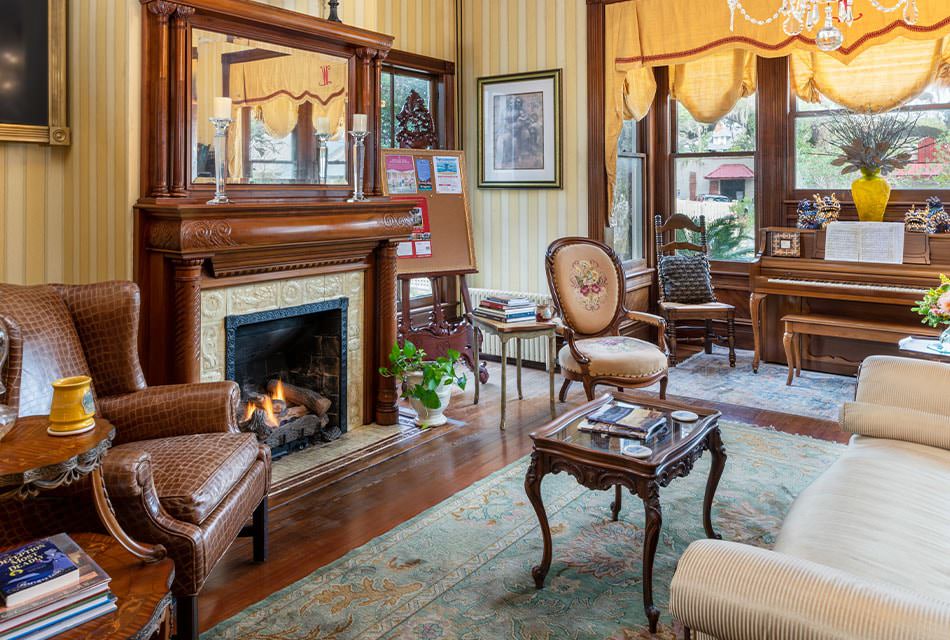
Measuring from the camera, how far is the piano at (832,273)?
16.4 ft

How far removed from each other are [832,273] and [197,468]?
179 inches

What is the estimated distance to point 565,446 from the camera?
8.28ft

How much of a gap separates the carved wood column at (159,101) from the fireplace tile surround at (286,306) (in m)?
0.51

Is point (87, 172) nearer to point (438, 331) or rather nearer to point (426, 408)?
point (426, 408)

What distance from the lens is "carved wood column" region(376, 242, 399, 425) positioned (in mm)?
4238

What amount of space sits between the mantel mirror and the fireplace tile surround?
19.9 inches

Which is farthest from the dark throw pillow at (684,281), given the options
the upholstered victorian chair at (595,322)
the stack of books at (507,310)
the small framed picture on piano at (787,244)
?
the stack of books at (507,310)

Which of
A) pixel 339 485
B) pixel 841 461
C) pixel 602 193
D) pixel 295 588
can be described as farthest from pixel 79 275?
pixel 602 193

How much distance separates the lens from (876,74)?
5.49 metres

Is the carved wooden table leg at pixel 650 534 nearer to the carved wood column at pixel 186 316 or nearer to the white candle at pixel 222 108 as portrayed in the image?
the carved wood column at pixel 186 316

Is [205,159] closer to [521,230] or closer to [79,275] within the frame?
[79,275]

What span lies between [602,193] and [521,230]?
0.71 metres

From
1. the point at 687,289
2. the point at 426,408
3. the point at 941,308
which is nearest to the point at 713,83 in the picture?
the point at 687,289

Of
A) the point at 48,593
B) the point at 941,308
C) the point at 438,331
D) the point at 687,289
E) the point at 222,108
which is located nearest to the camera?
the point at 48,593
